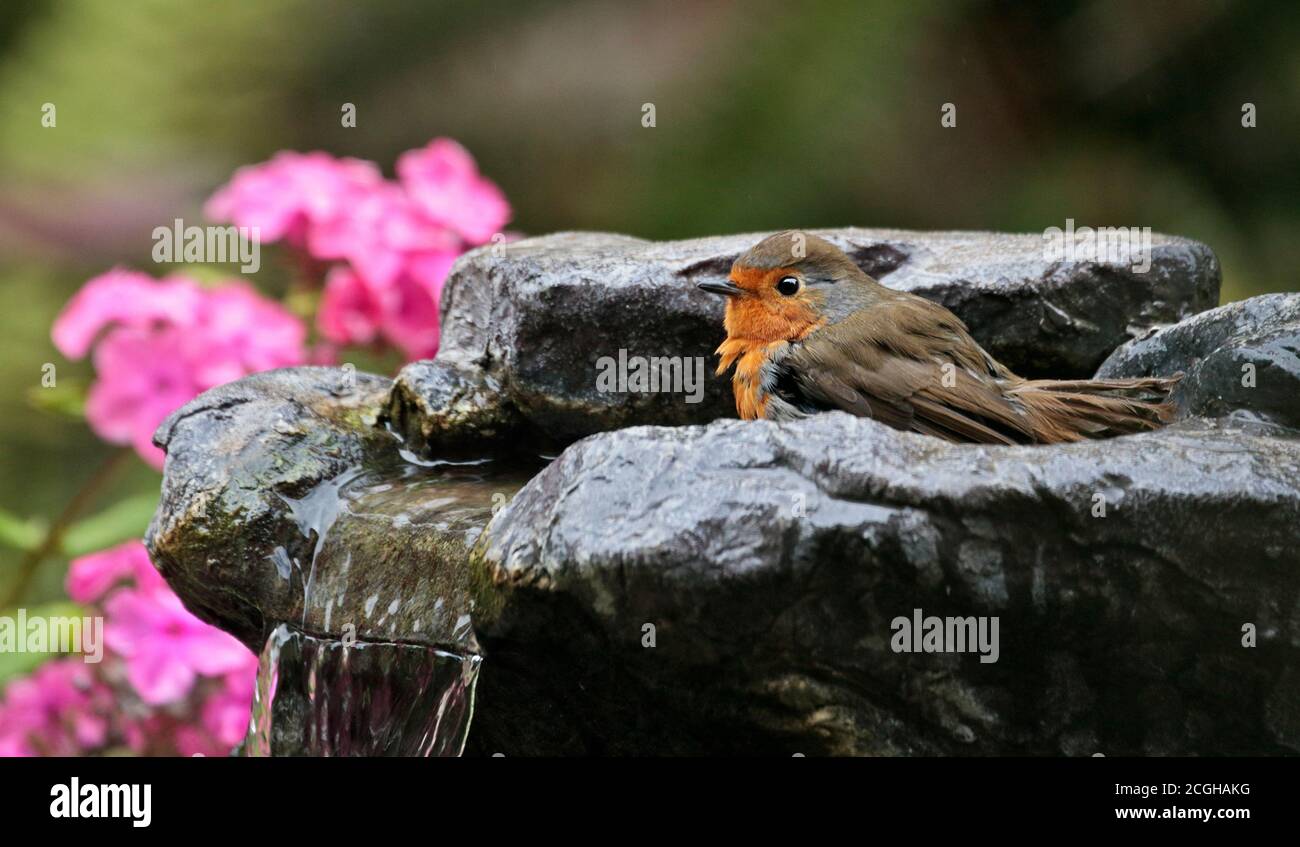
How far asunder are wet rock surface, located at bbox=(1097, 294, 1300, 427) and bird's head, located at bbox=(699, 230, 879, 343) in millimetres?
648

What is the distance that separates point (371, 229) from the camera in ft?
12.6

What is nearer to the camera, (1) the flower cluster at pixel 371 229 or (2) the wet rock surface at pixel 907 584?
(2) the wet rock surface at pixel 907 584

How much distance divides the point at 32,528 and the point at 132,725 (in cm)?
57

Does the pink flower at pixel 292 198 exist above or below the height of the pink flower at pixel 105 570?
above

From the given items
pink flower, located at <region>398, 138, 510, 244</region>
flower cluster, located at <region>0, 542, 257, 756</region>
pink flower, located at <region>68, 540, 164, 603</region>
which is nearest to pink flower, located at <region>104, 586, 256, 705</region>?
flower cluster, located at <region>0, 542, 257, 756</region>

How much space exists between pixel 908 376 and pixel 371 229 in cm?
155

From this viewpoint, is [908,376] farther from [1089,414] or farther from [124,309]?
[124,309]

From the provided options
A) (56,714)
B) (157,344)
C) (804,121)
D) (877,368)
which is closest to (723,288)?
(877,368)

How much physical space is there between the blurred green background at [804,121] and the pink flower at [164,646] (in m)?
2.29

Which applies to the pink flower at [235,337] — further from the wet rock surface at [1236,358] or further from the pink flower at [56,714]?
the wet rock surface at [1236,358]

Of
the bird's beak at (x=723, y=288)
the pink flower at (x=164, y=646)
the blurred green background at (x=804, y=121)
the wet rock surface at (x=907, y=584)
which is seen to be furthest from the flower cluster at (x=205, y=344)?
the blurred green background at (x=804, y=121)

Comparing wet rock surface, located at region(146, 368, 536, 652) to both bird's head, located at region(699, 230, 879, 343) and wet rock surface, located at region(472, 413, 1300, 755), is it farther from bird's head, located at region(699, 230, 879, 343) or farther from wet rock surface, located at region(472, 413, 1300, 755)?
bird's head, located at region(699, 230, 879, 343)

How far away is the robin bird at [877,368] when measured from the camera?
287 cm
